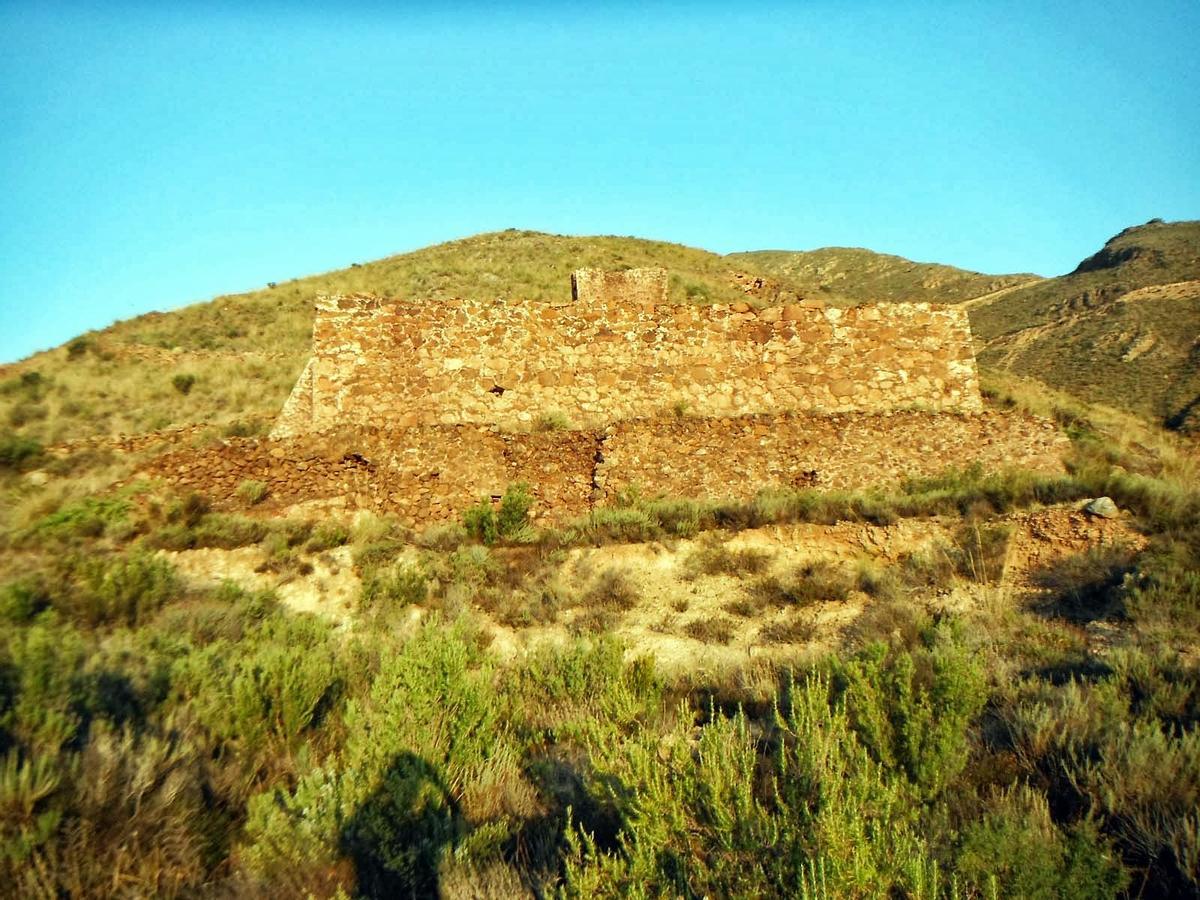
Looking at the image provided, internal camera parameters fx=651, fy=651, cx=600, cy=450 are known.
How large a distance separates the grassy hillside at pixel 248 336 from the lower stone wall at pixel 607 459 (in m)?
3.85

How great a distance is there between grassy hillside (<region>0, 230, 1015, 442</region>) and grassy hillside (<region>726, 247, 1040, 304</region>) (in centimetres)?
288

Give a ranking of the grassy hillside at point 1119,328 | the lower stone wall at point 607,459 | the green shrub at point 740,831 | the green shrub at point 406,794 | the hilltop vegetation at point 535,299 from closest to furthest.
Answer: the green shrub at point 740,831 → the green shrub at point 406,794 → the lower stone wall at point 607,459 → the hilltop vegetation at point 535,299 → the grassy hillside at point 1119,328

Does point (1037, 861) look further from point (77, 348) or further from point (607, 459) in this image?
point (77, 348)

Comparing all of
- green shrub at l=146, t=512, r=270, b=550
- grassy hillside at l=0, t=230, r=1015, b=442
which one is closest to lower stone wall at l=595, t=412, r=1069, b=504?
green shrub at l=146, t=512, r=270, b=550

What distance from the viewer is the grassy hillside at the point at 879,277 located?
43.5 meters

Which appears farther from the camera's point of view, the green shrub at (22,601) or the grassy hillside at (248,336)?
the grassy hillside at (248,336)

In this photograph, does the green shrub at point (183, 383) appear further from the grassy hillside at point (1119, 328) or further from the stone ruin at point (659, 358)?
the grassy hillside at point (1119, 328)

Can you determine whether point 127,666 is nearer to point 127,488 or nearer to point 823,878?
point 823,878

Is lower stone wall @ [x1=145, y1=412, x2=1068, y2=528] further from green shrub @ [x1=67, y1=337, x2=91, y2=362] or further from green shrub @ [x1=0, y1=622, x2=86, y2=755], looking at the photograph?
green shrub @ [x1=67, y1=337, x2=91, y2=362]

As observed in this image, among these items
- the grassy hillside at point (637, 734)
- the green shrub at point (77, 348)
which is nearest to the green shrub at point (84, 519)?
the grassy hillside at point (637, 734)

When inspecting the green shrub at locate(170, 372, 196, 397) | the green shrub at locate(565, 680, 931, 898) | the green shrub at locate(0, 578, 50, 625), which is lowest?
the green shrub at locate(565, 680, 931, 898)

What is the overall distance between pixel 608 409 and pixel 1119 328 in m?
30.4

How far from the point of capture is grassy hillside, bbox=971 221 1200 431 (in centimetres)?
2488

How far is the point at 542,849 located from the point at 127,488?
9746mm
